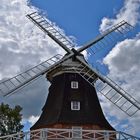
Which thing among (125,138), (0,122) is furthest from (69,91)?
(0,122)

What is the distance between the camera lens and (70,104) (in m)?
30.2

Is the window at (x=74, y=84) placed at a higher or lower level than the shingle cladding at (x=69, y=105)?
higher

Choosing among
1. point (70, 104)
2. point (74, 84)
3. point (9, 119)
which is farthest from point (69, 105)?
point (9, 119)

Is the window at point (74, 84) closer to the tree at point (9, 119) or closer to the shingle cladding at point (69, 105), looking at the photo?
the shingle cladding at point (69, 105)

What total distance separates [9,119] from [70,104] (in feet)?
44.7

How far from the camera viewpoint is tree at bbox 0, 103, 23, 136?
41.8 meters

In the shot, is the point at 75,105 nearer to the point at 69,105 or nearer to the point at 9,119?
the point at 69,105

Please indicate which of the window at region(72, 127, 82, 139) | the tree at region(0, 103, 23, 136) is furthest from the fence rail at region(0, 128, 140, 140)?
the tree at region(0, 103, 23, 136)

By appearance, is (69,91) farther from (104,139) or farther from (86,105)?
(104,139)

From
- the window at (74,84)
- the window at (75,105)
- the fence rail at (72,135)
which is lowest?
the fence rail at (72,135)

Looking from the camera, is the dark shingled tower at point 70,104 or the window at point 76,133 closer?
the window at point 76,133

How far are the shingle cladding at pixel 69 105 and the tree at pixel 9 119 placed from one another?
35.7 ft

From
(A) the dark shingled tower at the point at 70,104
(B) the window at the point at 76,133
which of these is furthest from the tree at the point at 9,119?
(B) the window at the point at 76,133

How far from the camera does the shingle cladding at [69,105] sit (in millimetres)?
29297
